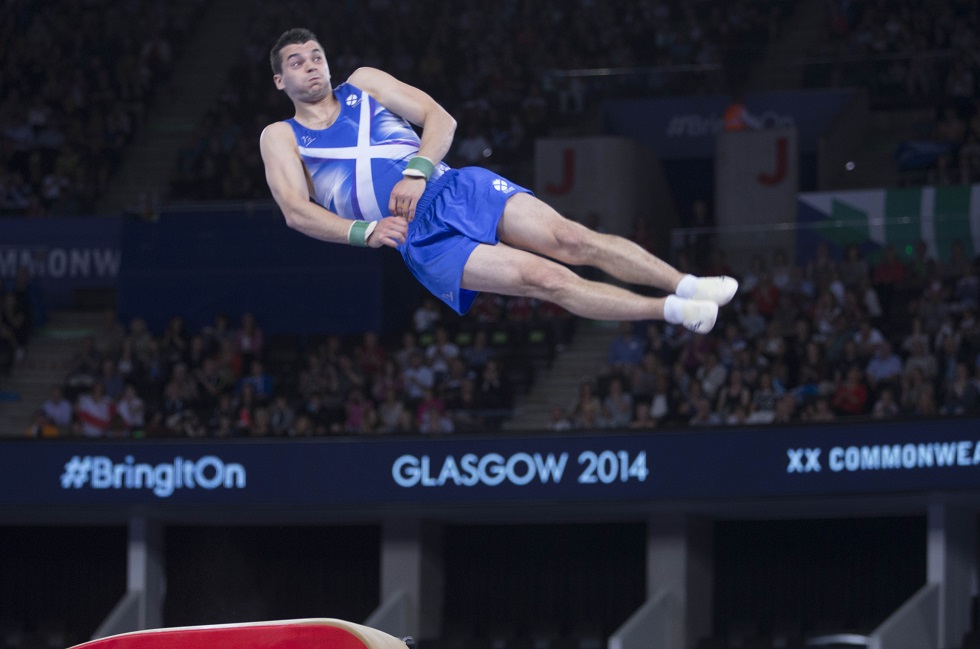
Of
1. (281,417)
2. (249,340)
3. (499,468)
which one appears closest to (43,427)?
(249,340)

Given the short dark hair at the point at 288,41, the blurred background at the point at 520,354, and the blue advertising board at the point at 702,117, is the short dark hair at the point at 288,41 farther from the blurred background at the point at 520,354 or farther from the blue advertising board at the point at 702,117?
the blue advertising board at the point at 702,117

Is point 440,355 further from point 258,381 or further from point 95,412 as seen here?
point 95,412

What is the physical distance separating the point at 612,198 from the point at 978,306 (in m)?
6.62

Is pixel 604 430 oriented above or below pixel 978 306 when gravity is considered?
below

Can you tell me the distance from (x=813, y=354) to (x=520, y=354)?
3.76 meters

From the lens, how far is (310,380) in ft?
59.0

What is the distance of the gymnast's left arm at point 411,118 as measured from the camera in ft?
23.4

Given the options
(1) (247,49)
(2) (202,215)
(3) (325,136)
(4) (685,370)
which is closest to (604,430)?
(4) (685,370)

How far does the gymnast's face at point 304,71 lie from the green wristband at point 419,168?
0.64m

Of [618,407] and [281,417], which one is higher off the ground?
[618,407]

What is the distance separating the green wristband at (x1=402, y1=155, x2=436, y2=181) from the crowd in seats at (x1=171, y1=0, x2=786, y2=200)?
1343 cm

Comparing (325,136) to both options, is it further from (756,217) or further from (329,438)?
(756,217)

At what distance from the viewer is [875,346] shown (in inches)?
626

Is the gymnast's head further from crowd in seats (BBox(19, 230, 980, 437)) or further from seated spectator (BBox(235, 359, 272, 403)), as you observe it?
seated spectator (BBox(235, 359, 272, 403))
